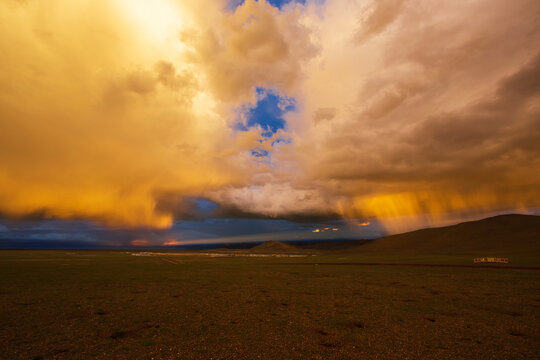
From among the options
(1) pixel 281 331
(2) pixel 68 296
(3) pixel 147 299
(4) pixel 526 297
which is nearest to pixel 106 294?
(2) pixel 68 296

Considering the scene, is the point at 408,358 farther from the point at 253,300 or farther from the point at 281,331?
the point at 253,300

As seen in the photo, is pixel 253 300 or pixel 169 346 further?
pixel 253 300

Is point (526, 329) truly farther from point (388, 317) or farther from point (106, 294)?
point (106, 294)

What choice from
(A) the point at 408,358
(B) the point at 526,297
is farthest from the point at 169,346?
(B) the point at 526,297

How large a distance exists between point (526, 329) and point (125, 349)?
2556cm

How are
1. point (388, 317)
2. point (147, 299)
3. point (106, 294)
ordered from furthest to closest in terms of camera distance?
point (106, 294)
point (147, 299)
point (388, 317)

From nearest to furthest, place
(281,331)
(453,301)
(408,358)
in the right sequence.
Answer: (408,358), (281,331), (453,301)

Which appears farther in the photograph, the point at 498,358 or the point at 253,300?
the point at 253,300

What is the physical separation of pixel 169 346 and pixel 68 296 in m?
23.0

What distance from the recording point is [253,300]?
92.9ft

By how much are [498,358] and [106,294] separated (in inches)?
1419

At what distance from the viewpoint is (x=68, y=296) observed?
30.5 m

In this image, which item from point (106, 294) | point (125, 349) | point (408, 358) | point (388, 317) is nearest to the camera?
point (408, 358)

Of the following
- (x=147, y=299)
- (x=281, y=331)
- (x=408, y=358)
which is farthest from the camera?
(x=147, y=299)
